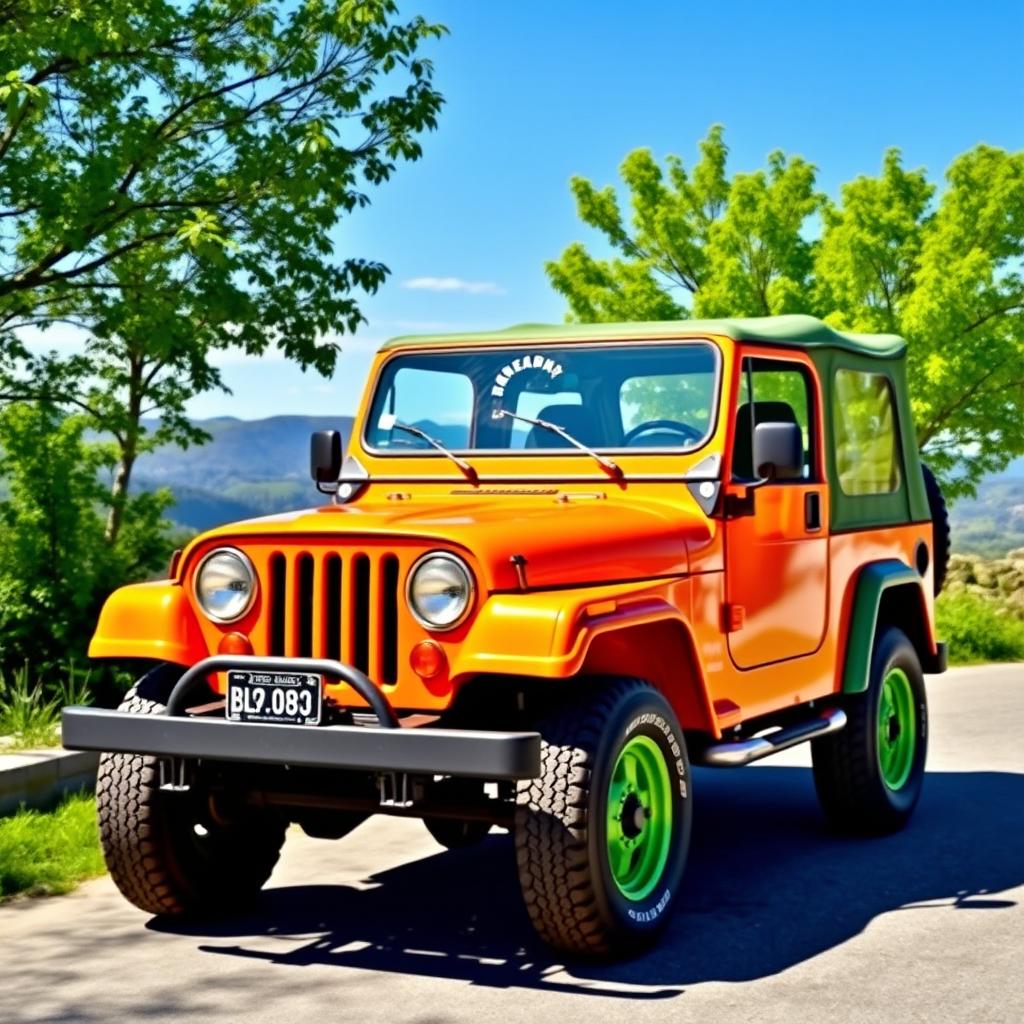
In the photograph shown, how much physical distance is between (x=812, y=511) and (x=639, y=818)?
217 cm

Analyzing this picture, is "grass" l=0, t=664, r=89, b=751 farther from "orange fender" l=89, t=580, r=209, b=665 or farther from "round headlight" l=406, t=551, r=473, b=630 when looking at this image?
"round headlight" l=406, t=551, r=473, b=630

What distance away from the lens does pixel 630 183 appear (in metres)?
29.7

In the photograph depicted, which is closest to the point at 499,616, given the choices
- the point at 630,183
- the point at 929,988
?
the point at 929,988

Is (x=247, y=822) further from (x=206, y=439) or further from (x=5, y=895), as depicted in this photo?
(x=206, y=439)

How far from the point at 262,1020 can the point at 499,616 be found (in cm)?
144

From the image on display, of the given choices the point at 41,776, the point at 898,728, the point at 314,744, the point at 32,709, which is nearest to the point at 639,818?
the point at 314,744

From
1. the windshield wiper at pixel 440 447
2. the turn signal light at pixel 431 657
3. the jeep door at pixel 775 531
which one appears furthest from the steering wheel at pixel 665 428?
the turn signal light at pixel 431 657

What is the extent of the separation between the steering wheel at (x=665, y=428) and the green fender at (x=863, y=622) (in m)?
1.45

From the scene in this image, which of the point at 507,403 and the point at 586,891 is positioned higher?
the point at 507,403

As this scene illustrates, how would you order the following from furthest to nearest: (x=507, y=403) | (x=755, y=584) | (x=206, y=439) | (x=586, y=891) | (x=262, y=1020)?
(x=206, y=439), (x=507, y=403), (x=755, y=584), (x=586, y=891), (x=262, y=1020)

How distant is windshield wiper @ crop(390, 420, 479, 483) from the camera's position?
728 cm

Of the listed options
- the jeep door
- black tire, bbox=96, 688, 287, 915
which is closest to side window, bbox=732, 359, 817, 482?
the jeep door

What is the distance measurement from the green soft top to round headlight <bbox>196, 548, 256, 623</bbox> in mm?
1969

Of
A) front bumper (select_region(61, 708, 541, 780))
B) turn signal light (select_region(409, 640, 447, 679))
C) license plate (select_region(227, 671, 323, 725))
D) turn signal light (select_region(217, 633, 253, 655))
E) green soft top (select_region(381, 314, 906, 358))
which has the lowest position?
front bumper (select_region(61, 708, 541, 780))
